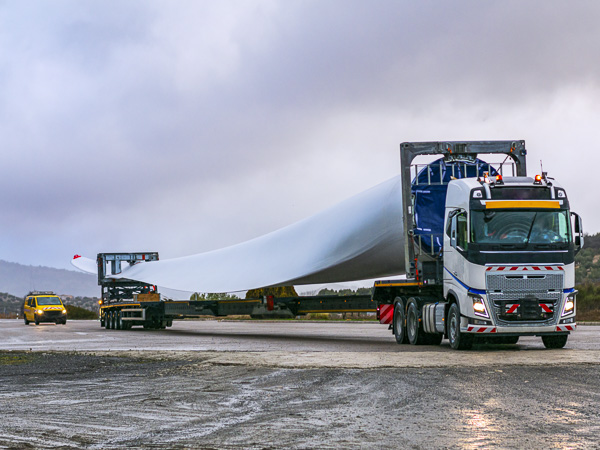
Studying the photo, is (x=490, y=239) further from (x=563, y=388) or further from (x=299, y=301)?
(x=299, y=301)

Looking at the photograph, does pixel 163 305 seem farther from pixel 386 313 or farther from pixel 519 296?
pixel 519 296

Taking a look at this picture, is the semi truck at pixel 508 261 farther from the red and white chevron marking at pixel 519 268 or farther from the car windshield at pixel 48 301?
the car windshield at pixel 48 301

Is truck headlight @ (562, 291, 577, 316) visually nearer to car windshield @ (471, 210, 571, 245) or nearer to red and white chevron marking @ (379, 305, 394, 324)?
car windshield @ (471, 210, 571, 245)

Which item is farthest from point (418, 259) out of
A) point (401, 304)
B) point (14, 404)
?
point (14, 404)

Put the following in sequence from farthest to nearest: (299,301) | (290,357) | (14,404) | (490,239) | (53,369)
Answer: (299,301) < (490,239) < (290,357) < (53,369) < (14,404)

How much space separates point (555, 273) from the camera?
51.9ft

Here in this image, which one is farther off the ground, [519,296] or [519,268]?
[519,268]

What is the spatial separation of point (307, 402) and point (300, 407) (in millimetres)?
392

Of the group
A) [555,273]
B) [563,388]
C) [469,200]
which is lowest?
[563,388]

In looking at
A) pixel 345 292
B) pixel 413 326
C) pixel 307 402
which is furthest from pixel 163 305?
pixel 307 402

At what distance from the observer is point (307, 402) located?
8.48 meters

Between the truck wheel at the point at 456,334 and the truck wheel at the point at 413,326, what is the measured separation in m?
1.52

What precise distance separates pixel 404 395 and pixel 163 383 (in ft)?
11.1

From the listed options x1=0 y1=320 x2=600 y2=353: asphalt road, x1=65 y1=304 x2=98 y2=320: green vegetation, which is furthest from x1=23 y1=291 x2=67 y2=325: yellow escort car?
x1=65 y1=304 x2=98 y2=320: green vegetation
